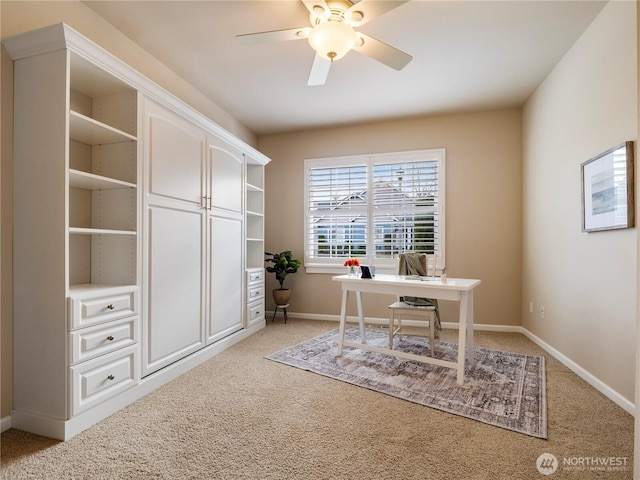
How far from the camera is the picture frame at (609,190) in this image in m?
2.21

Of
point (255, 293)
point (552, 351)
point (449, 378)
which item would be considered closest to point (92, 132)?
point (255, 293)

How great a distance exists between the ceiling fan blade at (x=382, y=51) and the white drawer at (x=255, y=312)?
2.94 m

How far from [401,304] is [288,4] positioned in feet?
8.99

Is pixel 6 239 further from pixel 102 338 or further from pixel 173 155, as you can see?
pixel 173 155

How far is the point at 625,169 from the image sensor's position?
2.25 m

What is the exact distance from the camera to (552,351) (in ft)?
10.9

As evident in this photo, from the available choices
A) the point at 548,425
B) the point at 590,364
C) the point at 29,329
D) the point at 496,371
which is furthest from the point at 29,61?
the point at 590,364

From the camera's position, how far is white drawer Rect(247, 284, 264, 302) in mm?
4117

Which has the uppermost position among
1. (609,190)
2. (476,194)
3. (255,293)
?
(476,194)

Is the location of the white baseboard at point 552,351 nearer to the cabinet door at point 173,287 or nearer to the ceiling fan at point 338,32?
the cabinet door at point 173,287

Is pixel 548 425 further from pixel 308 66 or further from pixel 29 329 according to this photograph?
pixel 308 66

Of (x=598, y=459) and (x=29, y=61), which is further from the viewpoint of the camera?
(x=29, y=61)

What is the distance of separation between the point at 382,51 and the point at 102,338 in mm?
2574

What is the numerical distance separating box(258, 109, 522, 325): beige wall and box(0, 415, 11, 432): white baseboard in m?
3.48
